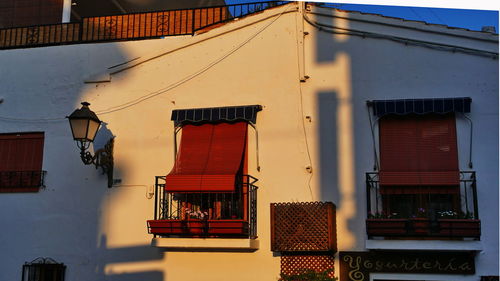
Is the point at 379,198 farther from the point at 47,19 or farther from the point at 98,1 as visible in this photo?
the point at 98,1

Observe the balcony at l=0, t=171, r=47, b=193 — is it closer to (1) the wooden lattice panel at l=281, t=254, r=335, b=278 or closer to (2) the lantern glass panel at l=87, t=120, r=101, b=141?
(2) the lantern glass panel at l=87, t=120, r=101, b=141

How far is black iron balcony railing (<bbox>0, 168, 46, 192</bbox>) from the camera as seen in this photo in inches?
432

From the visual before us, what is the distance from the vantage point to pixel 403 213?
943 cm

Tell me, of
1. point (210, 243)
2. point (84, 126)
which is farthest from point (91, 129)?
point (210, 243)

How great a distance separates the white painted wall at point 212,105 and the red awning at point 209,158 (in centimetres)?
38

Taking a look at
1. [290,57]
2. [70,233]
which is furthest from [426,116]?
[70,233]

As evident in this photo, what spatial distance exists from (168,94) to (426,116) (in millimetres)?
4601

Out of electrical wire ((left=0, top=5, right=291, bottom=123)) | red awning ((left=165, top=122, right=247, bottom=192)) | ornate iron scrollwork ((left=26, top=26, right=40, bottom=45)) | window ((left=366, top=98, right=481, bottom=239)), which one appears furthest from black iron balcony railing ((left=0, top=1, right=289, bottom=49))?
window ((left=366, top=98, right=481, bottom=239))

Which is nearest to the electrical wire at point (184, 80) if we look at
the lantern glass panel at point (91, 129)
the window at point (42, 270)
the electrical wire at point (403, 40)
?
the electrical wire at point (403, 40)

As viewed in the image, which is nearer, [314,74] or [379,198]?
[379,198]

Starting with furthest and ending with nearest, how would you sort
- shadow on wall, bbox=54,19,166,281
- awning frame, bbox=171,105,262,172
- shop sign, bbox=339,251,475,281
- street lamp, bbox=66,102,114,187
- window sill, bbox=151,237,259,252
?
shadow on wall, bbox=54,19,166,281 → awning frame, bbox=171,105,262,172 → street lamp, bbox=66,102,114,187 → window sill, bbox=151,237,259,252 → shop sign, bbox=339,251,475,281

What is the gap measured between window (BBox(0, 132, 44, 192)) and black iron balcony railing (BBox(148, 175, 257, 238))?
8.42 feet

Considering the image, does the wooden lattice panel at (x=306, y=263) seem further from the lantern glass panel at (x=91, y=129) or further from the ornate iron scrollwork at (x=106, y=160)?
the lantern glass panel at (x=91, y=129)

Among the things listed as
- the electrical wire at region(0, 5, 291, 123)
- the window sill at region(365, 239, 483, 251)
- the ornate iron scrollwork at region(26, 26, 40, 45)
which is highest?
the ornate iron scrollwork at region(26, 26, 40, 45)
